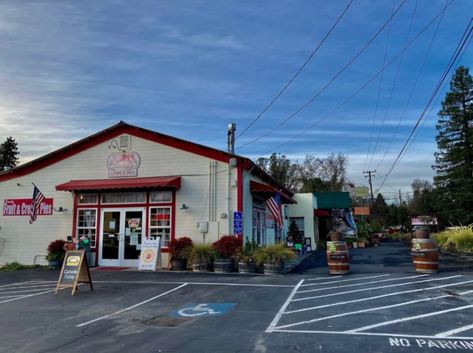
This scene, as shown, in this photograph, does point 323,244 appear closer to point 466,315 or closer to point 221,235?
point 221,235

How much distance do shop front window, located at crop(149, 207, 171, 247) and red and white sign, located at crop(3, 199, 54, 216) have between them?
4753 mm

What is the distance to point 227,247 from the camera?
15102 millimetres

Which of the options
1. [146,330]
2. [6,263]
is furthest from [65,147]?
[146,330]

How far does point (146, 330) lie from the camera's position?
7.25m

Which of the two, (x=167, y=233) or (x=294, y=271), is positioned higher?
(x=167, y=233)

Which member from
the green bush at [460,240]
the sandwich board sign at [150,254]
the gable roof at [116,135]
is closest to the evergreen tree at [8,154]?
the gable roof at [116,135]

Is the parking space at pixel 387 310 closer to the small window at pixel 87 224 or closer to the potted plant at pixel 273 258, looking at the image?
the potted plant at pixel 273 258

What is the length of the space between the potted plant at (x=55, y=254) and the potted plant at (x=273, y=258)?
26.3 feet

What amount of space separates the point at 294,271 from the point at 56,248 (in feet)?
30.6

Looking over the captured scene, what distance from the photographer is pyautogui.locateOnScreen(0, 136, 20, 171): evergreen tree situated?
4802 centimetres

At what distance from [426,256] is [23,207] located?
16.1 m

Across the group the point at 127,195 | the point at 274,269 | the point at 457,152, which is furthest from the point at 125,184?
the point at 457,152

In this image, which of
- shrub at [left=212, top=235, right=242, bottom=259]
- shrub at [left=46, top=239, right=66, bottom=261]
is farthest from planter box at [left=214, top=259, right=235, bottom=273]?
shrub at [left=46, top=239, right=66, bottom=261]

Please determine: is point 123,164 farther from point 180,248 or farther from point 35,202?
point 180,248
